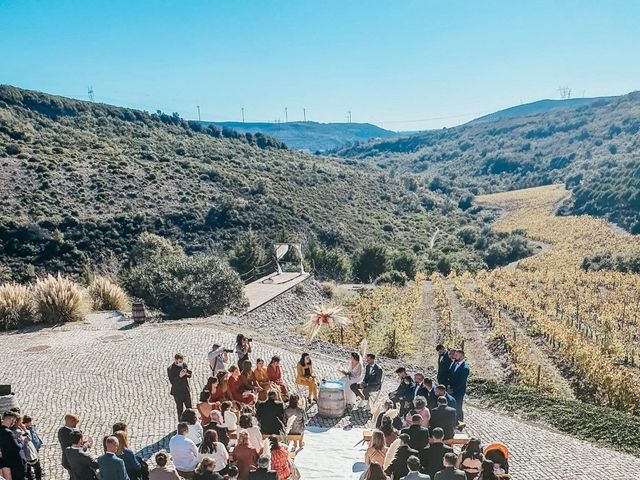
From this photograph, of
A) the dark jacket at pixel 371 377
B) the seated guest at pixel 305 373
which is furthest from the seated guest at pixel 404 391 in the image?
the seated guest at pixel 305 373

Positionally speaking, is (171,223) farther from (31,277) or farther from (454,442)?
(454,442)

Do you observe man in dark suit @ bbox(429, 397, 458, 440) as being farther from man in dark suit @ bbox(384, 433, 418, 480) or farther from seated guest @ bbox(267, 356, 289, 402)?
seated guest @ bbox(267, 356, 289, 402)

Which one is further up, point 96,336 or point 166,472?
point 166,472

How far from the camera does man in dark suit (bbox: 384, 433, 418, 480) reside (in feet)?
21.4

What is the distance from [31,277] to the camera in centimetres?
3069

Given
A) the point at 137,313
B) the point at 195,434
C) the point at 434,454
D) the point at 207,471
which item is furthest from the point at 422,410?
the point at 137,313

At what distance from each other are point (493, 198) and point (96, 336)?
96513mm

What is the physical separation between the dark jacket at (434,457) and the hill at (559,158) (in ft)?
212

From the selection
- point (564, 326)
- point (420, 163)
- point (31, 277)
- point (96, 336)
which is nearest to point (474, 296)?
point (564, 326)

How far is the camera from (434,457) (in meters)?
6.49

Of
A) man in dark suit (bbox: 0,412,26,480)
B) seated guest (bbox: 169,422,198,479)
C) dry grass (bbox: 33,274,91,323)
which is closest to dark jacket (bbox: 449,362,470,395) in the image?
seated guest (bbox: 169,422,198,479)

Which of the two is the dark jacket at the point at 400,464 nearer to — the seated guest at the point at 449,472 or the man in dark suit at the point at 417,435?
the man in dark suit at the point at 417,435

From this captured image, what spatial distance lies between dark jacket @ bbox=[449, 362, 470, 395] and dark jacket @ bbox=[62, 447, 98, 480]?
576cm

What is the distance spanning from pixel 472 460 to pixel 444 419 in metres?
1.33
